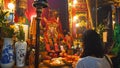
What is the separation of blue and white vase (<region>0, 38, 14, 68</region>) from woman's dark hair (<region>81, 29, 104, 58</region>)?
924 mm

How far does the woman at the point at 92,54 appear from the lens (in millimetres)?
2242

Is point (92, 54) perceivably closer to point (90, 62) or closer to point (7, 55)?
point (90, 62)

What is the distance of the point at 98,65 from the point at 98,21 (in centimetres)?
210

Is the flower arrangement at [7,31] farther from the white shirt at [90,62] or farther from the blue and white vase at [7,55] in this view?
the white shirt at [90,62]

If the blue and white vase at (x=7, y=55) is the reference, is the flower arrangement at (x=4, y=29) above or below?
above

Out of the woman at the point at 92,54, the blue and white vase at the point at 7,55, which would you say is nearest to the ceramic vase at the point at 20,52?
the blue and white vase at the point at 7,55

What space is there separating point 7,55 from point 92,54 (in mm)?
1045

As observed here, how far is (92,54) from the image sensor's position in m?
2.33

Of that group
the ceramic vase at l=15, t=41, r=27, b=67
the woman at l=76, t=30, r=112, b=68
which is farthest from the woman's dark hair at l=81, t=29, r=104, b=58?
the ceramic vase at l=15, t=41, r=27, b=67

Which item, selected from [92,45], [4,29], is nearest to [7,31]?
[4,29]

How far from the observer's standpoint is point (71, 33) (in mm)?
4051

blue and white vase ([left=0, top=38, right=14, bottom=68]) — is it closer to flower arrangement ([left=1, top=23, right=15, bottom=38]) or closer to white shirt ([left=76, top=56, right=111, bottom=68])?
flower arrangement ([left=1, top=23, right=15, bottom=38])

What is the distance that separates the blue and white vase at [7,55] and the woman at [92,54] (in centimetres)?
89

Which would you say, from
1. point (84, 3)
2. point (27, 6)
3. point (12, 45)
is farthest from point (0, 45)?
point (84, 3)
